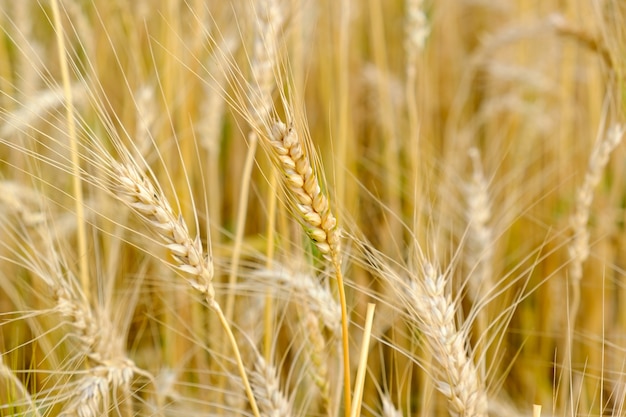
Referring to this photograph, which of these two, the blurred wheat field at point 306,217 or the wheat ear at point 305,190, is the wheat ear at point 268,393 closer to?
the blurred wheat field at point 306,217

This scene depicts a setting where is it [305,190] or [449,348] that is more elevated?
[305,190]

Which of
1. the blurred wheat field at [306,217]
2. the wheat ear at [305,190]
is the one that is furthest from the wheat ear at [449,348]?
the wheat ear at [305,190]

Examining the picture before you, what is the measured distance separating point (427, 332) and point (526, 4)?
1.18m

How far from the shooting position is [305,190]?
54 centimetres

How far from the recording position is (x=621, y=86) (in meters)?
0.87

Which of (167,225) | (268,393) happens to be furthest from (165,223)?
(268,393)

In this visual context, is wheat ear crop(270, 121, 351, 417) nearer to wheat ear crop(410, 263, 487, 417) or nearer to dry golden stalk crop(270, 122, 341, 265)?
dry golden stalk crop(270, 122, 341, 265)

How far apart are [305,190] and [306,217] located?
0.07ft

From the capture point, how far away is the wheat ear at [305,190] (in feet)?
1.75

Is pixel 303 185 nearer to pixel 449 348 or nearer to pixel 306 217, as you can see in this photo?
pixel 306 217

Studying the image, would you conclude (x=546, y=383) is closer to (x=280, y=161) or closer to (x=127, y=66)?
(x=280, y=161)

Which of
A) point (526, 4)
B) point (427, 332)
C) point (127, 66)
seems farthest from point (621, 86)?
point (127, 66)

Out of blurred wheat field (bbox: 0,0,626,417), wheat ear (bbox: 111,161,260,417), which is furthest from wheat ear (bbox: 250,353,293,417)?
wheat ear (bbox: 111,161,260,417)

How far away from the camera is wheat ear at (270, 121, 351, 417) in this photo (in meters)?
A: 0.53
